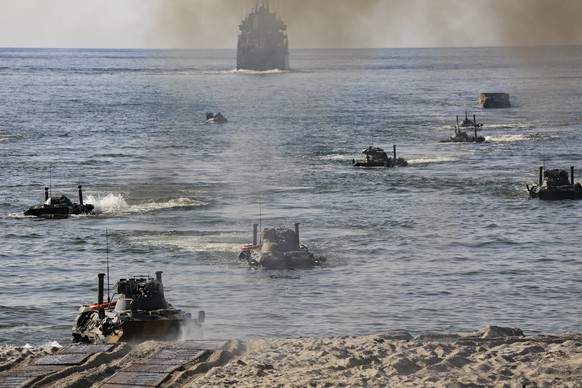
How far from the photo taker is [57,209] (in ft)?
273

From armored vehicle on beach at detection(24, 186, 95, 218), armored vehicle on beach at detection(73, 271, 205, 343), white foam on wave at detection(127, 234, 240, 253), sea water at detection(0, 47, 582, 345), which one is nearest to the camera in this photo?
armored vehicle on beach at detection(73, 271, 205, 343)

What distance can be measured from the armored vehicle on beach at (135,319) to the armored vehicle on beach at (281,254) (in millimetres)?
19480

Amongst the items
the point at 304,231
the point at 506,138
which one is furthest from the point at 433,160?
the point at 304,231

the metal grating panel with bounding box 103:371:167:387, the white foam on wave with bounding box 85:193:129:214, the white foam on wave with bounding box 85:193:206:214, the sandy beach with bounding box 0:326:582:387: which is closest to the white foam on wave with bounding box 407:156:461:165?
the white foam on wave with bounding box 85:193:206:214

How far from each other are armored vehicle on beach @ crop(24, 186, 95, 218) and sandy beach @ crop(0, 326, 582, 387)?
45634 mm

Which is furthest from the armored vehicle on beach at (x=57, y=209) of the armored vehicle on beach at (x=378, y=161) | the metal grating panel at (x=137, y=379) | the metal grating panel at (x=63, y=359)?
the metal grating panel at (x=137, y=379)

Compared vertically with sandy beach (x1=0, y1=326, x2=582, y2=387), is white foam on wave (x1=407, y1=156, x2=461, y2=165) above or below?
above

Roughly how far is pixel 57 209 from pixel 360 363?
52.2 m

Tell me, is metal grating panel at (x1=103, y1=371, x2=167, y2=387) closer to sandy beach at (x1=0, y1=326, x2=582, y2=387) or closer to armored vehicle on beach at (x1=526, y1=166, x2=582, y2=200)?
sandy beach at (x1=0, y1=326, x2=582, y2=387)

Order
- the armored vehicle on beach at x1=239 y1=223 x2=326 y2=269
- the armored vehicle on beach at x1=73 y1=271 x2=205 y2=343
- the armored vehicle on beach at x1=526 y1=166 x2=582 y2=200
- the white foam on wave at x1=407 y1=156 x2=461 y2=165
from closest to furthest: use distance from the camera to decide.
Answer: the armored vehicle on beach at x1=73 y1=271 x2=205 y2=343
the armored vehicle on beach at x1=239 y1=223 x2=326 y2=269
the armored vehicle on beach at x1=526 y1=166 x2=582 y2=200
the white foam on wave at x1=407 y1=156 x2=461 y2=165

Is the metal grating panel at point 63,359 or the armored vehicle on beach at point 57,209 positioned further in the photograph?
the armored vehicle on beach at point 57,209

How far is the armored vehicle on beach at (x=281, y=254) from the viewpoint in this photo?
63062 mm

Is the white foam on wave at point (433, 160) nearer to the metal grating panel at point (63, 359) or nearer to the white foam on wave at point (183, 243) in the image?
the white foam on wave at point (183, 243)

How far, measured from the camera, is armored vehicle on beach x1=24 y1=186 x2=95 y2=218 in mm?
83125
